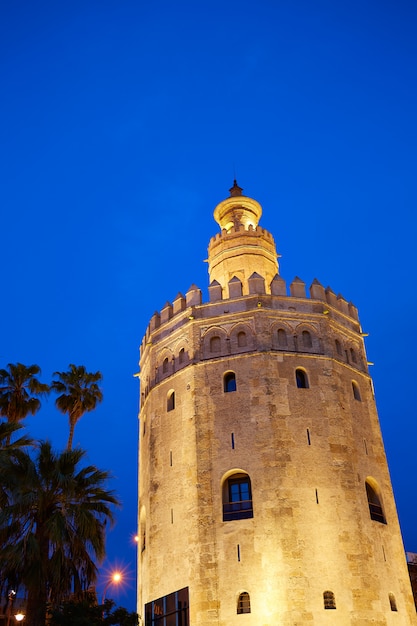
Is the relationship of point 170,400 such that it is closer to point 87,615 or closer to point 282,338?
point 282,338

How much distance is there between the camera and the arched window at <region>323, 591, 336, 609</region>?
22.9 m

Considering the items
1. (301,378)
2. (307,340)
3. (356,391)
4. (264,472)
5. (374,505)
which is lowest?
(374,505)

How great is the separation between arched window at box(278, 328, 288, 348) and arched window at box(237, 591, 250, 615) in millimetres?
9563

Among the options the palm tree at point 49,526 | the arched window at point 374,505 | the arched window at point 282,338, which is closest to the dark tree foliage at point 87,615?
the palm tree at point 49,526

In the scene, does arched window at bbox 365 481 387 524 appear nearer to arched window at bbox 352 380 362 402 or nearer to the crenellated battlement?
arched window at bbox 352 380 362 402

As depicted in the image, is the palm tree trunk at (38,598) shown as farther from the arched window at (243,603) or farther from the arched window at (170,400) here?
the arched window at (170,400)

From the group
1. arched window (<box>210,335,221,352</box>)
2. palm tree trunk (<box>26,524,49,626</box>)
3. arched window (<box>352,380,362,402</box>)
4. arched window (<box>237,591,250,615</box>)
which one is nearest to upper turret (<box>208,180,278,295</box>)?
arched window (<box>210,335,221,352</box>)

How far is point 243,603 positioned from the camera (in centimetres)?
2314

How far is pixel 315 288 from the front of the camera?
29.6 metres

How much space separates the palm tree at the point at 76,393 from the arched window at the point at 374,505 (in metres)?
13.0

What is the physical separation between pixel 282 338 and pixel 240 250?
7.01m

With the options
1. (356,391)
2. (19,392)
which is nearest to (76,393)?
(19,392)

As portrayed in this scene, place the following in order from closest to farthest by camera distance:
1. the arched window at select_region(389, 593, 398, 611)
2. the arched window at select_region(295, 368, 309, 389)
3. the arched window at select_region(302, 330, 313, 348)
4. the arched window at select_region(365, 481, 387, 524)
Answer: the arched window at select_region(389, 593, 398, 611), the arched window at select_region(365, 481, 387, 524), the arched window at select_region(295, 368, 309, 389), the arched window at select_region(302, 330, 313, 348)

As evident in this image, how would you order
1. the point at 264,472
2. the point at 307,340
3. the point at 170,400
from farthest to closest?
the point at 170,400, the point at 307,340, the point at 264,472
